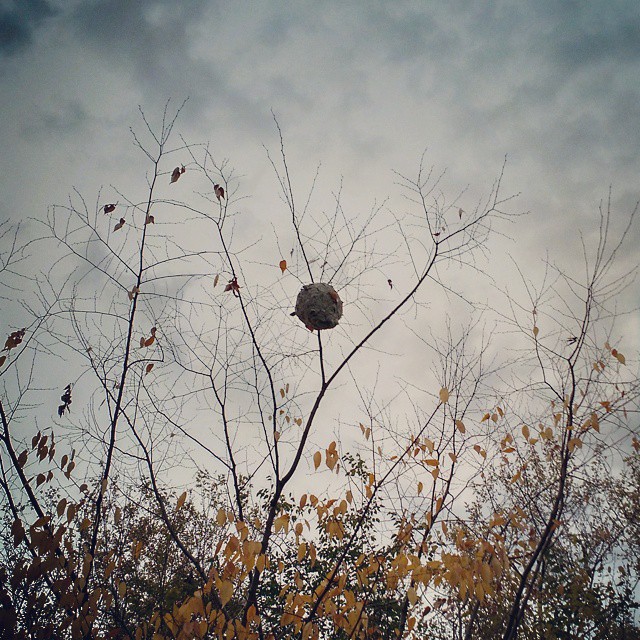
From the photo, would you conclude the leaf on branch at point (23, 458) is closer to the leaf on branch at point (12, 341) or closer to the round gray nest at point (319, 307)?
the leaf on branch at point (12, 341)

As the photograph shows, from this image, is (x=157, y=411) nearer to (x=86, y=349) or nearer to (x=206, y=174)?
(x=86, y=349)

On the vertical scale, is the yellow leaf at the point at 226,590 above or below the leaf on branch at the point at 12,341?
below

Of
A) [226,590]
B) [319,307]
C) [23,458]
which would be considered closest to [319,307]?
[319,307]

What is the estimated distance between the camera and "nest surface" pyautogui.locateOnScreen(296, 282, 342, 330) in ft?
8.22

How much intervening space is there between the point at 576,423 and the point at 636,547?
8.89 metres

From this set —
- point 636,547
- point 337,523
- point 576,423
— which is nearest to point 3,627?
point 337,523

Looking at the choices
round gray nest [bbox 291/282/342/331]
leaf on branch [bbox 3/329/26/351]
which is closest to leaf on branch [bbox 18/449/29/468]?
leaf on branch [bbox 3/329/26/351]

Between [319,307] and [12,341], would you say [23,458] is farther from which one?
[319,307]

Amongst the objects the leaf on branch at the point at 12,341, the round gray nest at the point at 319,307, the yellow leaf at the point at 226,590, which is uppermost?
the round gray nest at the point at 319,307

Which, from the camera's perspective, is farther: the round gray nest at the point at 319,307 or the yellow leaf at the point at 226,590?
the round gray nest at the point at 319,307

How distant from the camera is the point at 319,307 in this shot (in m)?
2.51

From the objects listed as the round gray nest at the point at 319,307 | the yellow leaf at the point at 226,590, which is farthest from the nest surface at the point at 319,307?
the yellow leaf at the point at 226,590

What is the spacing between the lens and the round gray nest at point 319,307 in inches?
98.7

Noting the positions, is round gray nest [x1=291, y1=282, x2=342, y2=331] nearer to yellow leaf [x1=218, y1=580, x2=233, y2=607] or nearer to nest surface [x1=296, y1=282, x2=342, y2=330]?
nest surface [x1=296, y1=282, x2=342, y2=330]
